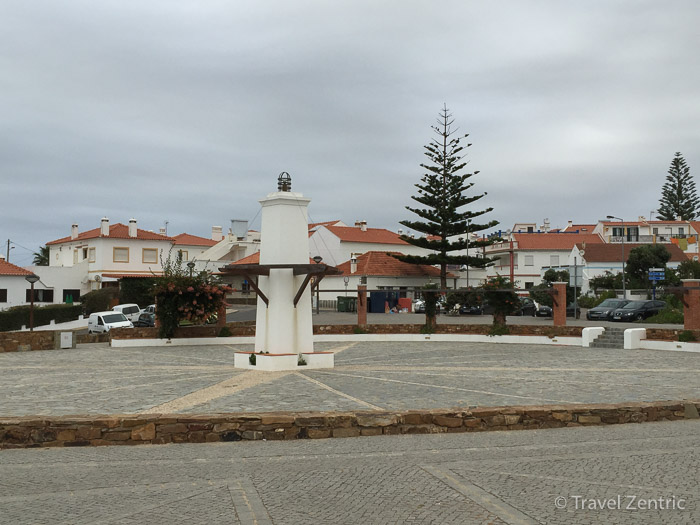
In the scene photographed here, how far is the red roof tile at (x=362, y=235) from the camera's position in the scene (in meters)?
66.1

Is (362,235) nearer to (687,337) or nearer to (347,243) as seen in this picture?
(347,243)

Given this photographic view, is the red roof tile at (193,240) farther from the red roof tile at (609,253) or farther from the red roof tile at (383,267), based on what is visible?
the red roof tile at (609,253)

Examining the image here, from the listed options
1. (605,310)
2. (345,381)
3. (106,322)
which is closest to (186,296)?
(345,381)

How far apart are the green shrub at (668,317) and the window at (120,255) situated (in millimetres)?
43618

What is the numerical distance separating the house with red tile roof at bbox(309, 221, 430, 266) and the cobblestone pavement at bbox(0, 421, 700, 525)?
54644mm

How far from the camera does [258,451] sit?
28.4 feet

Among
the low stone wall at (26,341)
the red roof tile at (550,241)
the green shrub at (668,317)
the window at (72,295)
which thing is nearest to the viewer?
the low stone wall at (26,341)

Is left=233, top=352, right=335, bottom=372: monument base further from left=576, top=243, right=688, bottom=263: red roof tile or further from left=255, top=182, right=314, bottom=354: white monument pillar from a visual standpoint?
left=576, top=243, right=688, bottom=263: red roof tile

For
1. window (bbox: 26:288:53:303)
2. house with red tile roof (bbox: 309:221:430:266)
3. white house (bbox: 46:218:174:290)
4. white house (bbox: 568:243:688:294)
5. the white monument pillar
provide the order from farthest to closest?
1. white house (bbox: 568:243:688:294)
2. house with red tile roof (bbox: 309:221:430:266)
3. white house (bbox: 46:218:174:290)
4. window (bbox: 26:288:53:303)
5. the white monument pillar

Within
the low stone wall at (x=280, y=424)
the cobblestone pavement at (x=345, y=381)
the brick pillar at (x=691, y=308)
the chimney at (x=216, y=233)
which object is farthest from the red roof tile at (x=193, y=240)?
the low stone wall at (x=280, y=424)

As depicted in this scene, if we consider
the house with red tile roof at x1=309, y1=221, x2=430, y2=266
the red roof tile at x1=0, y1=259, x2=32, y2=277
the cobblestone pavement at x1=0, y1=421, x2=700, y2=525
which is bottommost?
the cobblestone pavement at x1=0, y1=421, x2=700, y2=525

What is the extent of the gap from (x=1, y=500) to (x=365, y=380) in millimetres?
9381

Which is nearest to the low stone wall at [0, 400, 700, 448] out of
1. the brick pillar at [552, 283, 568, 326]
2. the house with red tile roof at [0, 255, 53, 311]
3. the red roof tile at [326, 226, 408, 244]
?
the brick pillar at [552, 283, 568, 326]

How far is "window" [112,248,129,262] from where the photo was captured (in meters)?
60.2
